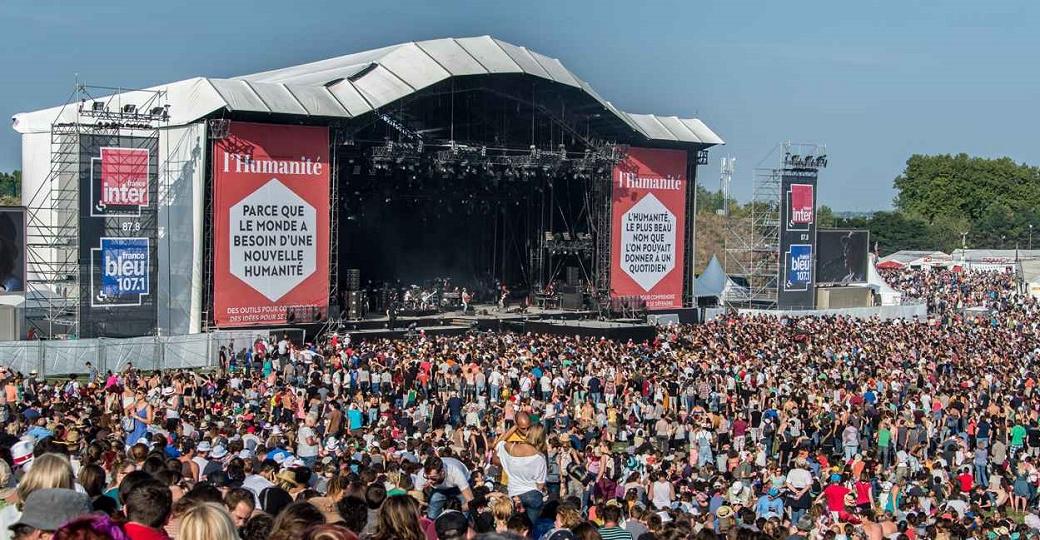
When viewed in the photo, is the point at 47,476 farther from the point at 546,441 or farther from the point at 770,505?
the point at 770,505

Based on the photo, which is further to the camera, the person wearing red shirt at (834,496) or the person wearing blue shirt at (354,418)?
the person wearing blue shirt at (354,418)

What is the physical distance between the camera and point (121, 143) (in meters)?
27.4

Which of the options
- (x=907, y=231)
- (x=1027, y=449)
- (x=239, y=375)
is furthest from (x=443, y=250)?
(x=907, y=231)

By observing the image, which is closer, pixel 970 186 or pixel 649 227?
pixel 649 227

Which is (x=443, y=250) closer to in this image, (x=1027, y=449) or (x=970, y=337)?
(x=970, y=337)

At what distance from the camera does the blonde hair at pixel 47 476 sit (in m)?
5.49

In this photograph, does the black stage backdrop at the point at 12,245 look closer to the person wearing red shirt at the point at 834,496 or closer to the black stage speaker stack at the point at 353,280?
Answer: the black stage speaker stack at the point at 353,280

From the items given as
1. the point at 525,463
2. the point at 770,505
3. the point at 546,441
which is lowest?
the point at 770,505

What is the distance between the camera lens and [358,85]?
3216cm

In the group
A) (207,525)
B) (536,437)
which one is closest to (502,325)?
(536,437)

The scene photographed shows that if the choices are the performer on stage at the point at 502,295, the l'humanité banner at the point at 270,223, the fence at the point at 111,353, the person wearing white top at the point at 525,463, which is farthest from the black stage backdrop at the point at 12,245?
the person wearing white top at the point at 525,463

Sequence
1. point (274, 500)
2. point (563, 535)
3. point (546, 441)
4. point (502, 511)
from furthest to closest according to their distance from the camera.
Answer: point (546, 441) < point (274, 500) < point (502, 511) < point (563, 535)

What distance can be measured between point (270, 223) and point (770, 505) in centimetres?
2053

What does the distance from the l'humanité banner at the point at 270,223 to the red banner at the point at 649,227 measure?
9.93 meters
